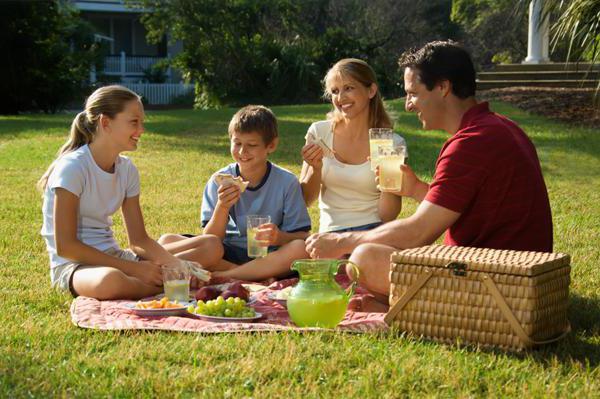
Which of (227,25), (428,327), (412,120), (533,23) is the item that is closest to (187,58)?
(227,25)

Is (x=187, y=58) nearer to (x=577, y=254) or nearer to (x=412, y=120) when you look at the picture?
(x=412, y=120)

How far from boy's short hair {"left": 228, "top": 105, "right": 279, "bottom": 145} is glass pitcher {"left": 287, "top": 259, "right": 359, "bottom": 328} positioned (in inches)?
57.8

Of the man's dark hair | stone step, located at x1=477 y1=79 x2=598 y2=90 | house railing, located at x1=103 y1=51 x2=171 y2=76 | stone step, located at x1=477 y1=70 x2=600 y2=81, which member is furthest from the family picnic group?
house railing, located at x1=103 y1=51 x2=171 y2=76

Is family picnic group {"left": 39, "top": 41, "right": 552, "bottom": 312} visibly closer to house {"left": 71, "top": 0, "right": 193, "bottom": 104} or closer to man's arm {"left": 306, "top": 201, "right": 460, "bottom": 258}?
man's arm {"left": 306, "top": 201, "right": 460, "bottom": 258}

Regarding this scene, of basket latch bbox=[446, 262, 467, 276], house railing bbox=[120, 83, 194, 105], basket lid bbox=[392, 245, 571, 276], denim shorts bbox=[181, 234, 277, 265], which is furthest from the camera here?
house railing bbox=[120, 83, 194, 105]

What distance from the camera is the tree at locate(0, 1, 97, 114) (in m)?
22.1

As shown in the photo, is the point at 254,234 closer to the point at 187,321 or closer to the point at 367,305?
the point at 367,305

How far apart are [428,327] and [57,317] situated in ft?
6.25

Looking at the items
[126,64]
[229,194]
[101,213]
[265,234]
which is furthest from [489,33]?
[101,213]

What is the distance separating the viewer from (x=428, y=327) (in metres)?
4.38

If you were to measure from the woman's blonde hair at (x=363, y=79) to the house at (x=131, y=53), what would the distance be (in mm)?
25302

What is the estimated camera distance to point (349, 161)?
618cm

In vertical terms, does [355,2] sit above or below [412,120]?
above

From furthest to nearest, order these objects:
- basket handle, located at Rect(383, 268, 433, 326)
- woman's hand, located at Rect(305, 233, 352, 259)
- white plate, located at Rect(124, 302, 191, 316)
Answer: woman's hand, located at Rect(305, 233, 352, 259)
white plate, located at Rect(124, 302, 191, 316)
basket handle, located at Rect(383, 268, 433, 326)
